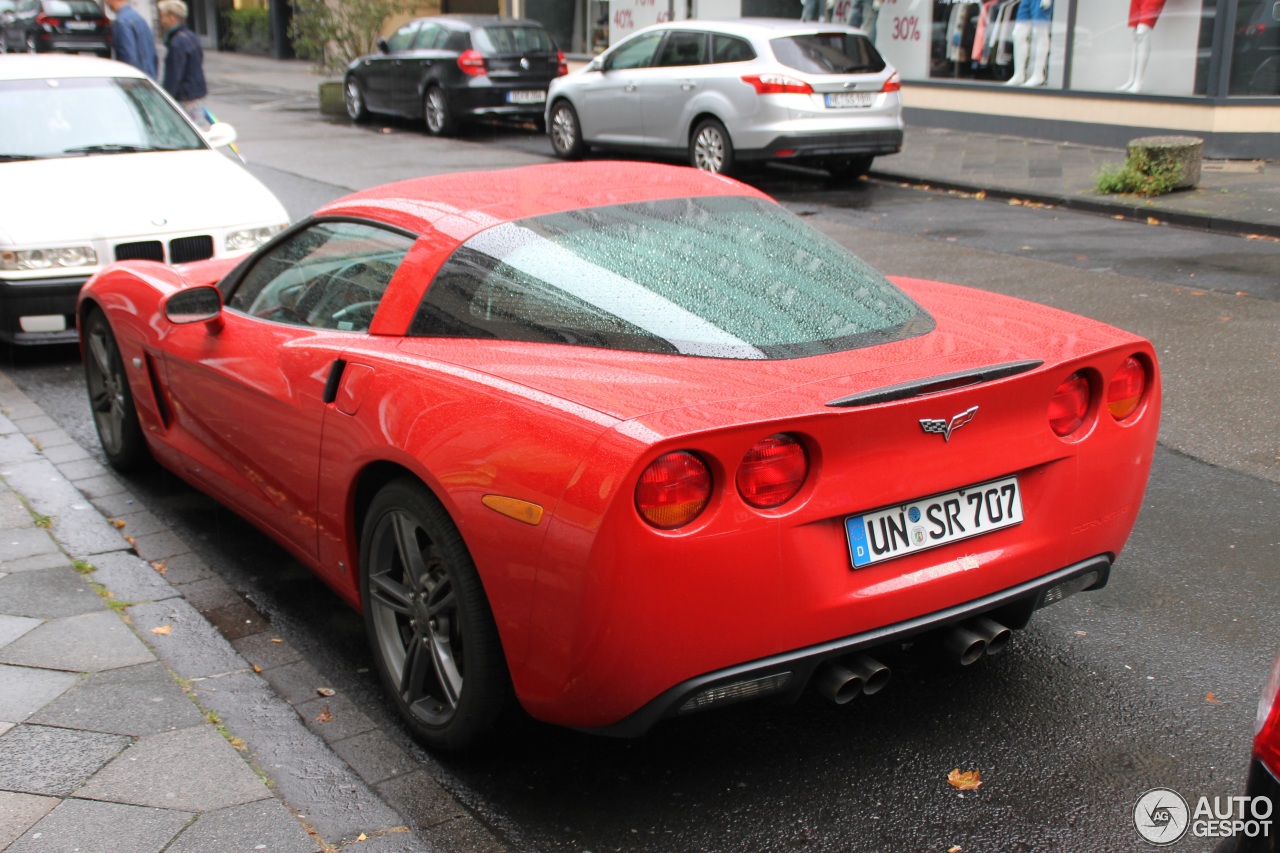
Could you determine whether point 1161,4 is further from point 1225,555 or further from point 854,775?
point 854,775

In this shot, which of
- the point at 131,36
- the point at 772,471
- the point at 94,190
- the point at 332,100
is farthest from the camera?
the point at 332,100

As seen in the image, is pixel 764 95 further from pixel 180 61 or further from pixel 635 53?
pixel 180 61

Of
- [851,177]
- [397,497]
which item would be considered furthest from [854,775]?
[851,177]

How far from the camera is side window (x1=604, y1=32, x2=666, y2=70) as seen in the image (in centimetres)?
1577

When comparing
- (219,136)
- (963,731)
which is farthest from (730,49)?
(963,731)

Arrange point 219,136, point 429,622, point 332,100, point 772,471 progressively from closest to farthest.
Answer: point 772,471 → point 429,622 → point 219,136 → point 332,100

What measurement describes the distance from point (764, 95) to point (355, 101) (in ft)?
33.7

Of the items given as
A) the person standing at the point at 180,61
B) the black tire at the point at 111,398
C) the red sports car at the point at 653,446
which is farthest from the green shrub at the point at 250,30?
the red sports car at the point at 653,446

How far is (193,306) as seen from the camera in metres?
4.63

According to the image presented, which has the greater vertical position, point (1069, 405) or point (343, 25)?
point (343, 25)

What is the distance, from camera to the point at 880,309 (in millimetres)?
3777

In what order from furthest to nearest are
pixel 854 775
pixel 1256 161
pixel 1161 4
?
pixel 1161 4 < pixel 1256 161 < pixel 854 775

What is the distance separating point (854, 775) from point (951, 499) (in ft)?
2.48

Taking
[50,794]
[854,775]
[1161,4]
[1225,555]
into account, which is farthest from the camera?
[1161,4]
